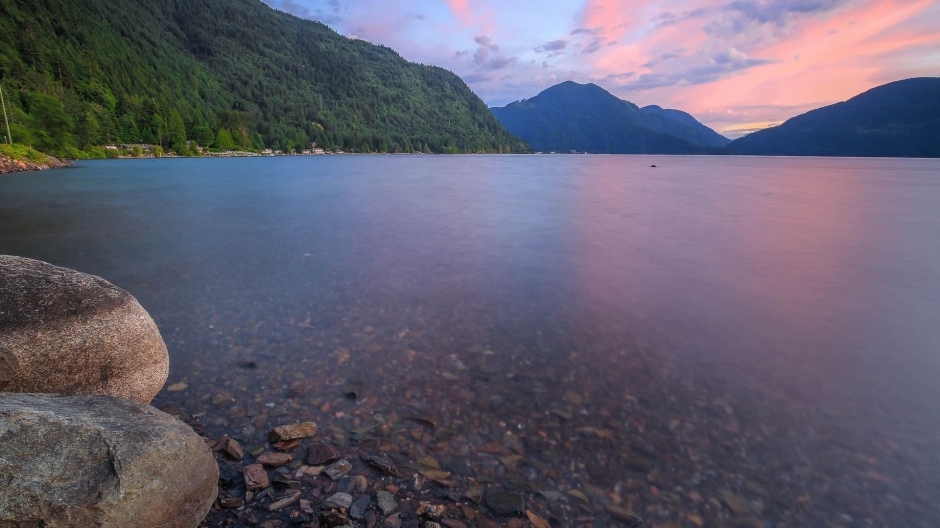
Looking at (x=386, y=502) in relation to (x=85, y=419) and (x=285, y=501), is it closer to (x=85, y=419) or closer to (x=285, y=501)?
(x=285, y=501)

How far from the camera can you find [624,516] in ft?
13.8

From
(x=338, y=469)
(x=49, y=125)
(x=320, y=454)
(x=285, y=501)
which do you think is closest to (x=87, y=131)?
(x=49, y=125)

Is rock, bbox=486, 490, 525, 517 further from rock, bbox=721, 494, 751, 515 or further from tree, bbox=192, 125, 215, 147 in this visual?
tree, bbox=192, 125, 215, 147

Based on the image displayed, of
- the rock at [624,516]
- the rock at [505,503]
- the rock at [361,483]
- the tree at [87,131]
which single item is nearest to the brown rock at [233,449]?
the rock at [361,483]

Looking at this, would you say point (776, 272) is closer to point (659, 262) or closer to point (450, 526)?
point (659, 262)

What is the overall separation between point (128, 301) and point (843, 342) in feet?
38.1

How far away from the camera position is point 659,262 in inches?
559

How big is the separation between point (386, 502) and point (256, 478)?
4.52ft

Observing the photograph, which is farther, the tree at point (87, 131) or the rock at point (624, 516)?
the tree at point (87, 131)

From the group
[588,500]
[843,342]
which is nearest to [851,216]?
[843,342]

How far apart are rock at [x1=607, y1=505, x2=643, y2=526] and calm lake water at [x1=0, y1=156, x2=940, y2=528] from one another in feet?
0.15

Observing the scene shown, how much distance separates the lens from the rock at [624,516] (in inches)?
164

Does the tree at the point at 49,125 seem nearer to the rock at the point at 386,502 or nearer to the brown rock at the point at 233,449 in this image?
the brown rock at the point at 233,449

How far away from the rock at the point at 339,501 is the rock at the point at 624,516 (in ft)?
8.43
